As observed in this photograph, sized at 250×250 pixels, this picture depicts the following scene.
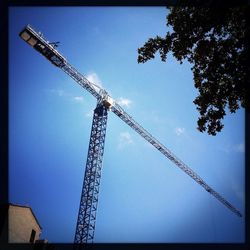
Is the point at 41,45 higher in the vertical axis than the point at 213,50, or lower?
higher

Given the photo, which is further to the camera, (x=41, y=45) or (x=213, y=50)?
(x=41, y=45)

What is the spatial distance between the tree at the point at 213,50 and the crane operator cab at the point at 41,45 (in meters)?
16.6

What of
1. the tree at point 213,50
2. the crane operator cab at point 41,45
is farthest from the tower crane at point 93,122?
the tree at point 213,50

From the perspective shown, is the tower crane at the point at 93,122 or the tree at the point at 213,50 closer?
the tree at the point at 213,50

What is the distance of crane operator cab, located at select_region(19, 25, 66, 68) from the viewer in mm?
24353

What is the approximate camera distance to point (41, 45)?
87.8ft

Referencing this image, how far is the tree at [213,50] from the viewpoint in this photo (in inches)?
359

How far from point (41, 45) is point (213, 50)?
65.4 feet

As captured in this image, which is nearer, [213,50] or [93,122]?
[213,50]

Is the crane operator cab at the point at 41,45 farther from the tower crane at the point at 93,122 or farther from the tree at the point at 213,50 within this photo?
the tree at the point at 213,50

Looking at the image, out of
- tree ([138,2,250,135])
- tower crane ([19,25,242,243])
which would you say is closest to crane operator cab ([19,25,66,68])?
tower crane ([19,25,242,243])

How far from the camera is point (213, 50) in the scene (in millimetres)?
9438
